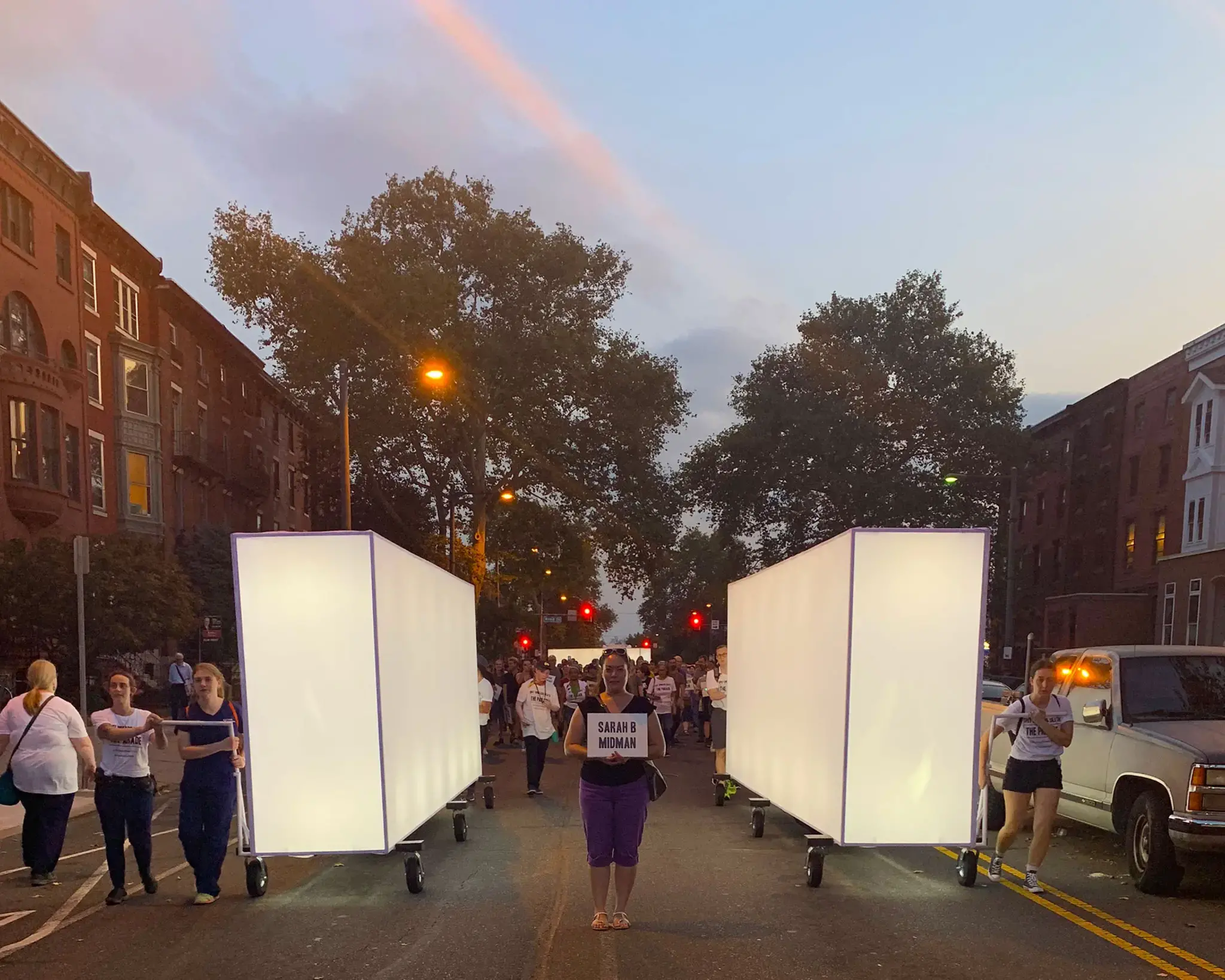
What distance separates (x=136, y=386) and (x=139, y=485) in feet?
10.3

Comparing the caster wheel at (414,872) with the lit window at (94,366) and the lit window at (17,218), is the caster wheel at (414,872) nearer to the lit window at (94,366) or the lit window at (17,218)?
the lit window at (17,218)

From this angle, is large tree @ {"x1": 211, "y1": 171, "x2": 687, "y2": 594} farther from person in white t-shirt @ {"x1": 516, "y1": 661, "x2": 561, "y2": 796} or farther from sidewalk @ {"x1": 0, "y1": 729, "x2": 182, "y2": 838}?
person in white t-shirt @ {"x1": 516, "y1": 661, "x2": 561, "y2": 796}

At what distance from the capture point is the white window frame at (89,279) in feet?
108

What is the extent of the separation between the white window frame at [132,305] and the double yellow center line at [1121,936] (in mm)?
33451

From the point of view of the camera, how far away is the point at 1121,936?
7.26 meters

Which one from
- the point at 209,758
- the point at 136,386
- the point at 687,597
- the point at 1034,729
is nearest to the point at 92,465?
the point at 136,386

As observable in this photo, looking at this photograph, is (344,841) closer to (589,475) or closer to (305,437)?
(589,475)

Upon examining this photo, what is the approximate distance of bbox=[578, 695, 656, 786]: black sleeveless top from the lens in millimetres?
7250

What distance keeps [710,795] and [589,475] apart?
26667 millimetres

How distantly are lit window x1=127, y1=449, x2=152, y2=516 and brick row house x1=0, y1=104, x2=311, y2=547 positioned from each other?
5cm

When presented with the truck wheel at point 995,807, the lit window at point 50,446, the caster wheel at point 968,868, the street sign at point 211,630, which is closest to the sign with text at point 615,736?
the caster wheel at point 968,868

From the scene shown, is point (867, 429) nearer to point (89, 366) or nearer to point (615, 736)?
point (89, 366)

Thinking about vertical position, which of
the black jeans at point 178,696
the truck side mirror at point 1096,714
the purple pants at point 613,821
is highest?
the truck side mirror at point 1096,714

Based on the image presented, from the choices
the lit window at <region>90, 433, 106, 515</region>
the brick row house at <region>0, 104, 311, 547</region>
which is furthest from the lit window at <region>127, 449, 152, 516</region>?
the lit window at <region>90, 433, 106, 515</region>
